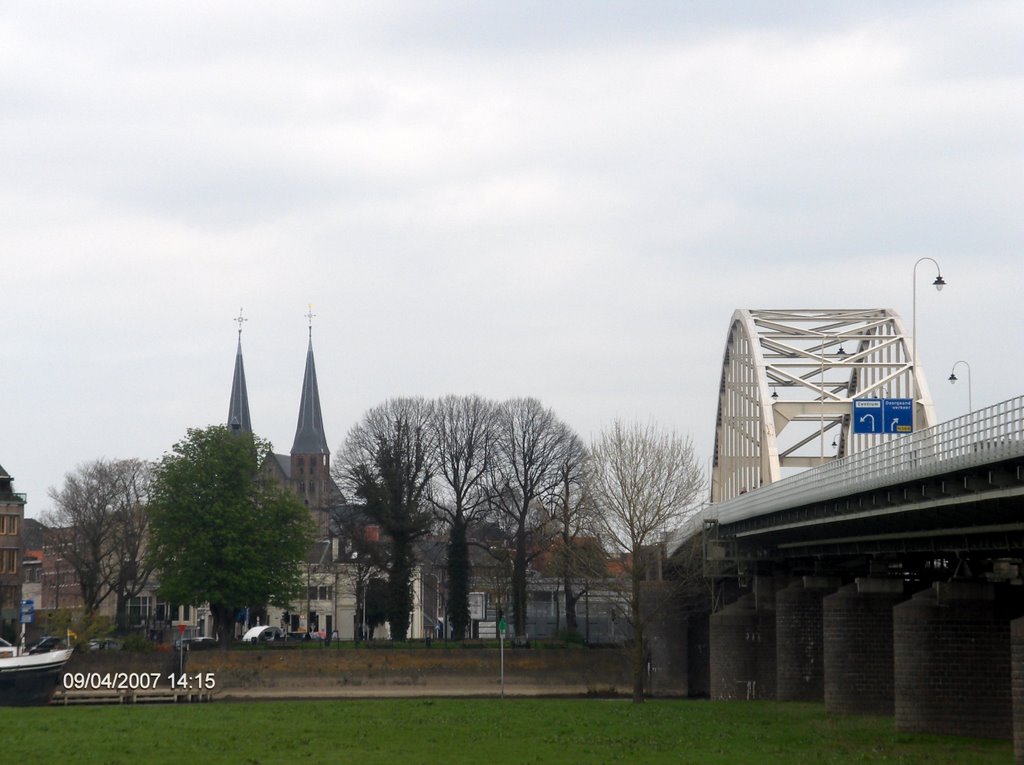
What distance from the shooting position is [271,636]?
353ft

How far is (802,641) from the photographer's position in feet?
194

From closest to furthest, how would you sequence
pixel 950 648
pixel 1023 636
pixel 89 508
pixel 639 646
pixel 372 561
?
pixel 1023 636 < pixel 950 648 < pixel 639 646 < pixel 372 561 < pixel 89 508

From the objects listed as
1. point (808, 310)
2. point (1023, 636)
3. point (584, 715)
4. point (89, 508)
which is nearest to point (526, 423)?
point (808, 310)

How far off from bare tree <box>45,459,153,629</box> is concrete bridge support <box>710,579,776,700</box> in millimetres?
44147

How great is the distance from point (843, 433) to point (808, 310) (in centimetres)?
687

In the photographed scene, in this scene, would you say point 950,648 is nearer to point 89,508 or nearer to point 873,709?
point 873,709

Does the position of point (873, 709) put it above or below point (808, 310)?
below

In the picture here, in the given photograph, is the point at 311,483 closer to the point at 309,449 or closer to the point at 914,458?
the point at 309,449

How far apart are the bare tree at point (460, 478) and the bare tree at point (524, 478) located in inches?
32.5

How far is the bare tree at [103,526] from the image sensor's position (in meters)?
103

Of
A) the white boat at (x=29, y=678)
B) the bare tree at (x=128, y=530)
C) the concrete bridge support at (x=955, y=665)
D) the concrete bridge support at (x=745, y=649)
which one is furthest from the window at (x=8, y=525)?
the concrete bridge support at (x=955, y=665)

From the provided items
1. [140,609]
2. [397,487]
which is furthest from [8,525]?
[140,609]

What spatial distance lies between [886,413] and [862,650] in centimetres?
1420

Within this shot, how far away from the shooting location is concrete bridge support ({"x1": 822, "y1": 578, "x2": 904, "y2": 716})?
1923 inches
